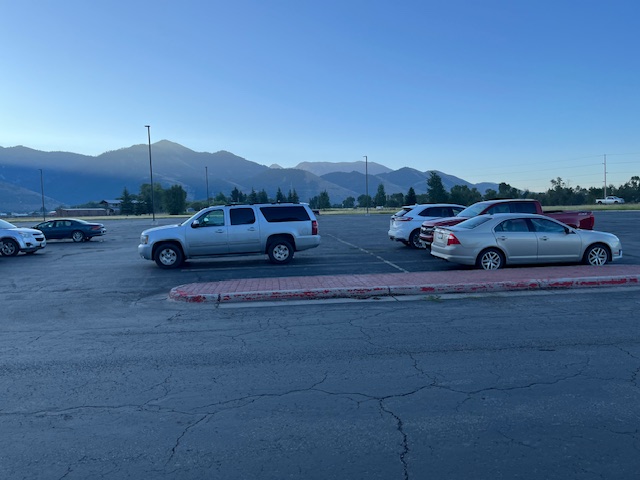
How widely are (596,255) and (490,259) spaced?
9.92 feet

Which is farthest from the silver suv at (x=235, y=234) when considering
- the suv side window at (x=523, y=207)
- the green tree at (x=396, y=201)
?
the green tree at (x=396, y=201)

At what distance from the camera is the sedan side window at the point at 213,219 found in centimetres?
1538

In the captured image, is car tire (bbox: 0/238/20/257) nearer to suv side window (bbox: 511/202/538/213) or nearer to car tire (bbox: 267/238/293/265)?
car tire (bbox: 267/238/293/265)

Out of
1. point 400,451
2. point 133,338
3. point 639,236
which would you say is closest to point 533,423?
point 400,451

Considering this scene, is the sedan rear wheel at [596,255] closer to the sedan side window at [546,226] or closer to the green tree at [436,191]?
the sedan side window at [546,226]

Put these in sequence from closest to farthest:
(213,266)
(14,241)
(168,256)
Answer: (168,256)
(213,266)
(14,241)

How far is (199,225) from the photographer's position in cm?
1532

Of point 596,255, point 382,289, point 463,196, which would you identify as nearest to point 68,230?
point 382,289

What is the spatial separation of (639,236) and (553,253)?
14.1 meters

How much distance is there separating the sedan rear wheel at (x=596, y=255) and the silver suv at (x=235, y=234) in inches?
300

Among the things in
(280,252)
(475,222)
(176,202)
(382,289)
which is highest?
(176,202)

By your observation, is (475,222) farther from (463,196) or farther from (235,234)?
(463,196)

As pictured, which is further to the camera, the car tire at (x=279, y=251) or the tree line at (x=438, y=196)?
the tree line at (x=438, y=196)

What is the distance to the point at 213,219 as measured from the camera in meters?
15.5
